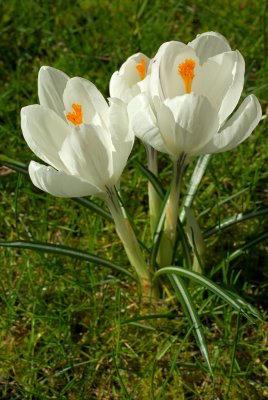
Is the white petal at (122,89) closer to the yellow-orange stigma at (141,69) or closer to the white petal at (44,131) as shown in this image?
the yellow-orange stigma at (141,69)

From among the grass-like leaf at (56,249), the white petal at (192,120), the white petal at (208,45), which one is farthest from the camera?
the grass-like leaf at (56,249)

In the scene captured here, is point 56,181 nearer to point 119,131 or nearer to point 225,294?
point 119,131

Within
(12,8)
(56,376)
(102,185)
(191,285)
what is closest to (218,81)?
(102,185)

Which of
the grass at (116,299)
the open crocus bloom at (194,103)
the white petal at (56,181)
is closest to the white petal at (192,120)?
the open crocus bloom at (194,103)

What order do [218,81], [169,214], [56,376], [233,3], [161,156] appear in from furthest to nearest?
[233,3] → [161,156] → [56,376] → [169,214] → [218,81]

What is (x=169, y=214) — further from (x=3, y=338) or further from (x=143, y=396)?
(x=3, y=338)
